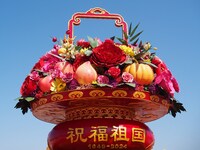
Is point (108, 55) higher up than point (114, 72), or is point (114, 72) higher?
point (108, 55)

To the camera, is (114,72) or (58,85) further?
(58,85)

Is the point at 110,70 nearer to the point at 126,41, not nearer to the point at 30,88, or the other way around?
the point at 126,41

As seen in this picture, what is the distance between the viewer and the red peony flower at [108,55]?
15.4ft

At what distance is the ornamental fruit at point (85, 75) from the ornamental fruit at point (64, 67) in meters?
0.19

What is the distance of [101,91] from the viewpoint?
452 cm

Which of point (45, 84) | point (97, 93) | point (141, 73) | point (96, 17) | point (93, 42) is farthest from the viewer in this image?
point (96, 17)

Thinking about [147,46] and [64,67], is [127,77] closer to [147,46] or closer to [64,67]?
[147,46]

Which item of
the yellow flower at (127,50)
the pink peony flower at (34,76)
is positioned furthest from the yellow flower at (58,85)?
the yellow flower at (127,50)

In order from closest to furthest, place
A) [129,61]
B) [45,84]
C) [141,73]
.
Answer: [141,73], [129,61], [45,84]

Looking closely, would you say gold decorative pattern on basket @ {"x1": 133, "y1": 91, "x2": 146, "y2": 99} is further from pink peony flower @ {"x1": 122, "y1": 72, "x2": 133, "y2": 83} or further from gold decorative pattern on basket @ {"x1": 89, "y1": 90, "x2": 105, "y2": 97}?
gold decorative pattern on basket @ {"x1": 89, "y1": 90, "x2": 105, "y2": 97}

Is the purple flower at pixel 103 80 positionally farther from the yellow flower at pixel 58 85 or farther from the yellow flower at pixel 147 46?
the yellow flower at pixel 147 46

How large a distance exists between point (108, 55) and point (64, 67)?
1.88 feet

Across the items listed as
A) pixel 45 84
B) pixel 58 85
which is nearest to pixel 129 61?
pixel 58 85

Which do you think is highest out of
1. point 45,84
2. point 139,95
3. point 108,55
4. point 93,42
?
Result: point 93,42
